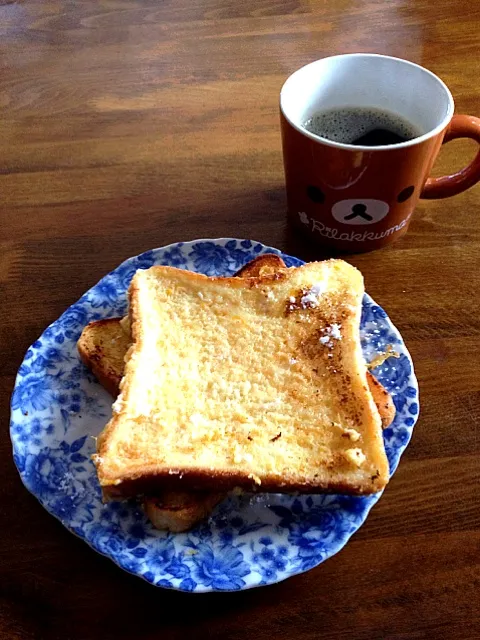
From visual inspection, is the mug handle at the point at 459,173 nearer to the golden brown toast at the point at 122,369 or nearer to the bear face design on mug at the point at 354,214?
the bear face design on mug at the point at 354,214

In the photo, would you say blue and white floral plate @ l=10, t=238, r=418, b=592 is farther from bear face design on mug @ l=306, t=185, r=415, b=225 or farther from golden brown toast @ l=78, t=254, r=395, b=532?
bear face design on mug @ l=306, t=185, r=415, b=225

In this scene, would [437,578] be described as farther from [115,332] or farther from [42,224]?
[42,224]

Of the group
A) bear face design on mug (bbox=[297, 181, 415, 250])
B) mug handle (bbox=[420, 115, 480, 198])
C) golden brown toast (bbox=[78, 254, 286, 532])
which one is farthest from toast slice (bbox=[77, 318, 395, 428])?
mug handle (bbox=[420, 115, 480, 198])

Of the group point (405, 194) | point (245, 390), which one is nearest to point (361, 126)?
point (405, 194)

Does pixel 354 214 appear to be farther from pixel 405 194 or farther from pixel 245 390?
pixel 245 390

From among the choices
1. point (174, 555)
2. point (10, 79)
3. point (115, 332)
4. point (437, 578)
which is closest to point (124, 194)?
point (115, 332)

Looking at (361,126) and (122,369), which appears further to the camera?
(361,126)

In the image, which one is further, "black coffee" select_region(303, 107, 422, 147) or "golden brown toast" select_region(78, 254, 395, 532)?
"black coffee" select_region(303, 107, 422, 147)

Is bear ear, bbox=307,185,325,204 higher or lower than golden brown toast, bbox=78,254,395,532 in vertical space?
higher
